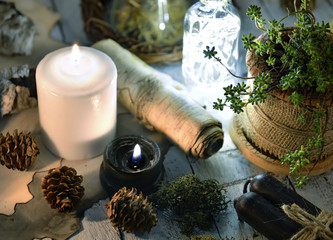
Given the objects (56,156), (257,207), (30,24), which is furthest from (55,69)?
(257,207)

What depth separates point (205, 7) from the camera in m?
1.30

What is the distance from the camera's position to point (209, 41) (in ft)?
4.34

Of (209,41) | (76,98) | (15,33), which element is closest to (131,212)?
(76,98)

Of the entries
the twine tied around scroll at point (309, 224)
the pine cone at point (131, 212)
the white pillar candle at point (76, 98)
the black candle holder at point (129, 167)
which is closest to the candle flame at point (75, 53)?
the white pillar candle at point (76, 98)

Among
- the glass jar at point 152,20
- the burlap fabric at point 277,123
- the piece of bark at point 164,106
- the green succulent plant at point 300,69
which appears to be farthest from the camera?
the glass jar at point 152,20

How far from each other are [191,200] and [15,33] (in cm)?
69

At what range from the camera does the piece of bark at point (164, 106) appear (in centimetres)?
118

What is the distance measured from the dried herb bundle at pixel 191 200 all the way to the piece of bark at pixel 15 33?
1.94ft

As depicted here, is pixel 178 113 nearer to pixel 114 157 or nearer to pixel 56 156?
pixel 114 157

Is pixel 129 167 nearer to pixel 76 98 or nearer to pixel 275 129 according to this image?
pixel 76 98

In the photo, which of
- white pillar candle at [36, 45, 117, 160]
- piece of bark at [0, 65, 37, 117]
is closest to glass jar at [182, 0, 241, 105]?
white pillar candle at [36, 45, 117, 160]

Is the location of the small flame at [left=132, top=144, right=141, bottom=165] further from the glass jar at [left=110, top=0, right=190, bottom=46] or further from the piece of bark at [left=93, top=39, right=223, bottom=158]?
the glass jar at [left=110, top=0, right=190, bottom=46]

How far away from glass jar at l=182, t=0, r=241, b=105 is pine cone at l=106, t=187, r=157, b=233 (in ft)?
1.50

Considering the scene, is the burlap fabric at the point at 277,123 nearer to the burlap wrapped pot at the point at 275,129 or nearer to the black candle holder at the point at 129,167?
the burlap wrapped pot at the point at 275,129
